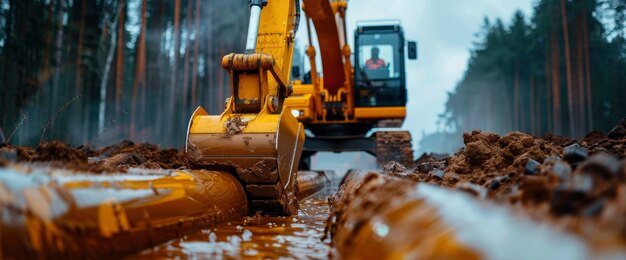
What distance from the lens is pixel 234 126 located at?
3869mm

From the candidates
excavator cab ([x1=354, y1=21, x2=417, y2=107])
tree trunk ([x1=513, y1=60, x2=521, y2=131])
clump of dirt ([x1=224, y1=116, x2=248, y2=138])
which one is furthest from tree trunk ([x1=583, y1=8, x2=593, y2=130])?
clump of dirt ([x1=224, y1=116, x2=248, y2=138])

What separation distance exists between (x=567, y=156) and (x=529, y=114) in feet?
127

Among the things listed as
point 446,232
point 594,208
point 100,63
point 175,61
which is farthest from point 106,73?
point 594,208

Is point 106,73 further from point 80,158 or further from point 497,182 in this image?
point 497,182

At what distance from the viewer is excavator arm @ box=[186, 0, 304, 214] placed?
12.4ft

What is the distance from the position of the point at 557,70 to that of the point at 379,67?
778 inches

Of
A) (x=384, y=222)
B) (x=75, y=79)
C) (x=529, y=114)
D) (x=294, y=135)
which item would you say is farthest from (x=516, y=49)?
(x=384, y=222)

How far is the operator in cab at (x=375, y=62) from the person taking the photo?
1035cm

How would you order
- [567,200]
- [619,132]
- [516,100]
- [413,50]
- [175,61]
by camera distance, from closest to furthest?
[567,200]
[619,132]
[413,50]
[175,61]
[516,100]

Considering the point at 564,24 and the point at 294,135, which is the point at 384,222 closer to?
the point at 294,135

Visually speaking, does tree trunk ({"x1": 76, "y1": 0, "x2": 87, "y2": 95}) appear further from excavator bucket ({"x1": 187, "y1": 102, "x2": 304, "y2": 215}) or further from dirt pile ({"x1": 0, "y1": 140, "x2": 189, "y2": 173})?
excavator bucket ({"x1": 187, "y1": 102, "x2": 304, "y2": 215})

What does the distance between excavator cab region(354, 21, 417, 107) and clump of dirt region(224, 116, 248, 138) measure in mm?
6486

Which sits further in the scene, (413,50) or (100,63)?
(100,63)

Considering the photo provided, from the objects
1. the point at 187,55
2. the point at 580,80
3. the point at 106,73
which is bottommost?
the point at 580,80
